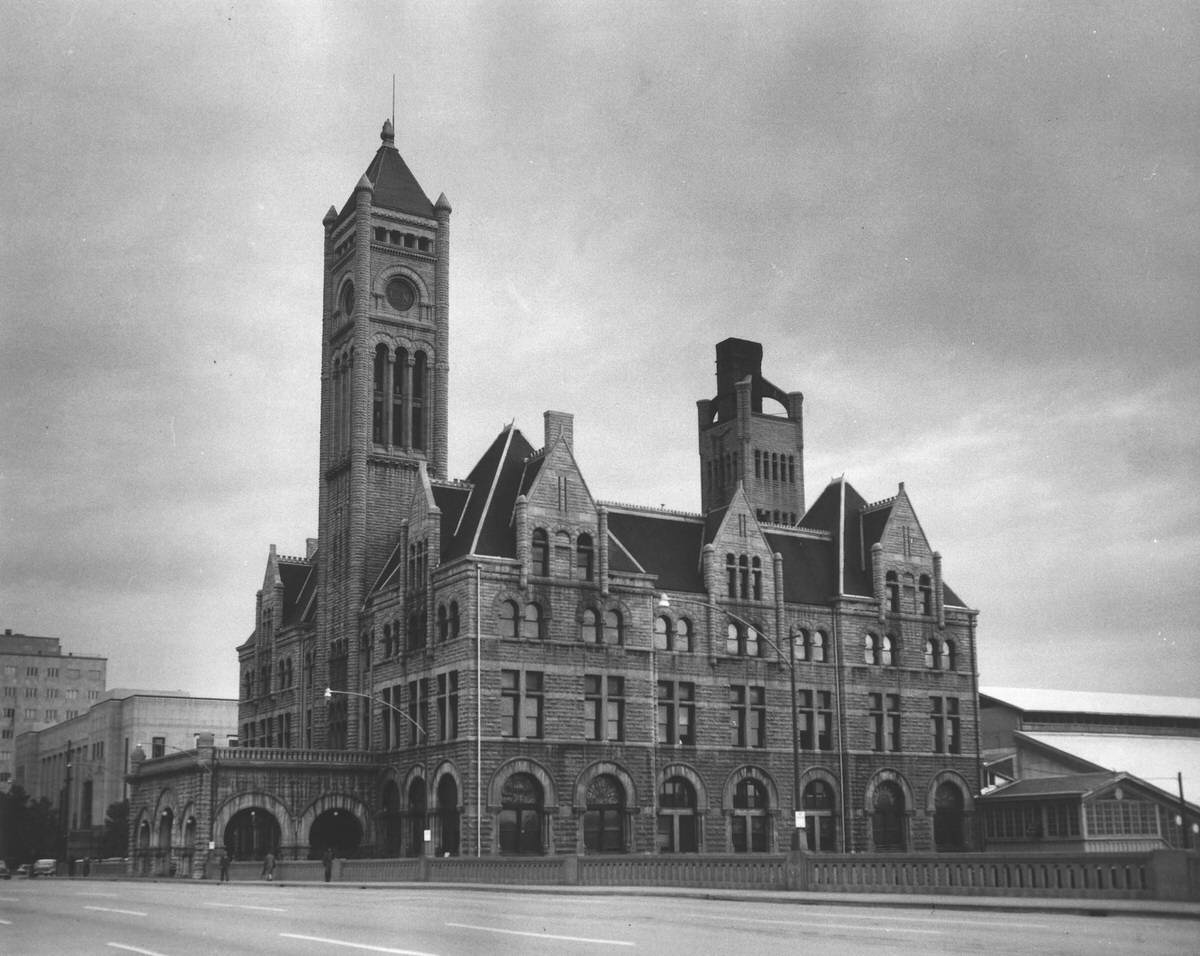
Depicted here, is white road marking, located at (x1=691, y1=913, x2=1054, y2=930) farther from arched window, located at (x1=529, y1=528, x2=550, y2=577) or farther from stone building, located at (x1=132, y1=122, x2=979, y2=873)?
arched window, located at (x1=529, y1=528, x2=550, y2=577)

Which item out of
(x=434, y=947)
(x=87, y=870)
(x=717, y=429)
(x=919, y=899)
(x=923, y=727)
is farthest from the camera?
(x=717, y=429)

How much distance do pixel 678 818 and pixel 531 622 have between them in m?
11.7

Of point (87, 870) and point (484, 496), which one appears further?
point (87, 870)

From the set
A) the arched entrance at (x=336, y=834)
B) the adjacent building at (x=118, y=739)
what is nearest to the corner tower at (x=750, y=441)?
the arched entrance at (x=336, y=834)

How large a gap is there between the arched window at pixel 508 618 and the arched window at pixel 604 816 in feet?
25.0

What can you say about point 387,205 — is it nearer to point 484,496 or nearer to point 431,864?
point 484,496

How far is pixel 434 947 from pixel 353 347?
59.1 m

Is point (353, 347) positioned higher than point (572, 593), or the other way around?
point (353, 347)

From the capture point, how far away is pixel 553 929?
73.0ft

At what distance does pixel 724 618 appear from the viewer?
2832 inches

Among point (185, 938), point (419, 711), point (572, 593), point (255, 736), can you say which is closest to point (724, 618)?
point (572, 593)

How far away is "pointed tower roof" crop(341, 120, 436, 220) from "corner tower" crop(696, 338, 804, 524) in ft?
87.4

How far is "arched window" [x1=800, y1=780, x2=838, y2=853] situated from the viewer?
2822 inches

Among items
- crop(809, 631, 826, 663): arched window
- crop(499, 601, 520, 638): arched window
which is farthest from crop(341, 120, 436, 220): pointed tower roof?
crop(809, 631, 826, 663): arched window
